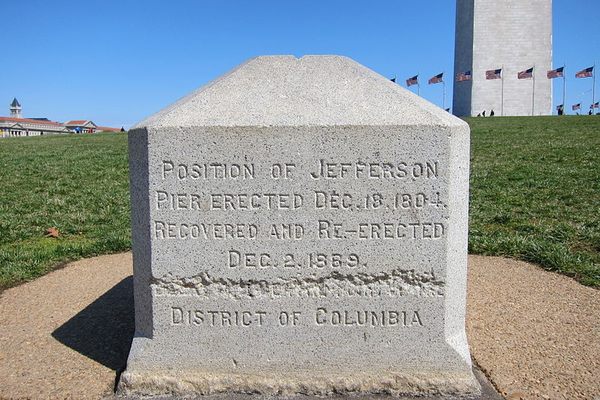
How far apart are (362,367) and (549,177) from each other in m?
9.79

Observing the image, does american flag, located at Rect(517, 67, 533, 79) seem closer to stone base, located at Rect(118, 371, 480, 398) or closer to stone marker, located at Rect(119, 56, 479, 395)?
stone marker, located at Rect(119, 56, 479, 395)

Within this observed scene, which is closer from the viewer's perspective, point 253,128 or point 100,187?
point 253,128

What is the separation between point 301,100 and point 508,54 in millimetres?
47996

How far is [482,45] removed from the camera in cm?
4609

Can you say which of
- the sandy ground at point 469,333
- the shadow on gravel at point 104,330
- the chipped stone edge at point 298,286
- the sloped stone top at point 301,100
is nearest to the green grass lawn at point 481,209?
the sandy ground at point 469,333

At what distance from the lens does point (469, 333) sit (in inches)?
159

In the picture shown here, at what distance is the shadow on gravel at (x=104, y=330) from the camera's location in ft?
12.0

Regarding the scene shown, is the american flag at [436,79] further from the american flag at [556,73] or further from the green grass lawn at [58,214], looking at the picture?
the green grass lawn at [58,214]

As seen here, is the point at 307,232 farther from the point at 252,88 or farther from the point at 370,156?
the point at 252,88

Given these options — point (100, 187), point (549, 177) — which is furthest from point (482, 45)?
point (100, 187)

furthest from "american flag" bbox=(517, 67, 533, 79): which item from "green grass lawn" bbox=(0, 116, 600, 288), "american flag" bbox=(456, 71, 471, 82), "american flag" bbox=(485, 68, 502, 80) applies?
"green grass lawn" bbox=(0, 116, 600, 288)

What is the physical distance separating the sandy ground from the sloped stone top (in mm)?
1654

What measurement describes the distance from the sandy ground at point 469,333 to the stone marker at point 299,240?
40 cm

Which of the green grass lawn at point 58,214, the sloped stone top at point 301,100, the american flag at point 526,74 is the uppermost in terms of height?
the american flag at point 526,74
